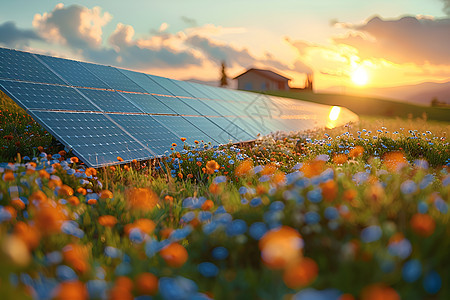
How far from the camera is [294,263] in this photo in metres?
1.91

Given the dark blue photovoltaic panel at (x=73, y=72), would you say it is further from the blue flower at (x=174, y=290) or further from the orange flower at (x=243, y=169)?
the blue flower at (x=174, y=290)

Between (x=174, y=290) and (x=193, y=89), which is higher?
(x=193, y=89)

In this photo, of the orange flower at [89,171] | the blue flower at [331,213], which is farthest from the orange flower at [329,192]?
the orange flower at [89,171]

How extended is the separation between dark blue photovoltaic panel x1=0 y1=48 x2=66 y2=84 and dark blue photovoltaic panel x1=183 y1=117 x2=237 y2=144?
3.71 m

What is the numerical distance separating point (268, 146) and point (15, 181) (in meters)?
6.67

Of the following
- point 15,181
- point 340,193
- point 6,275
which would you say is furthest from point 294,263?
point 15,181

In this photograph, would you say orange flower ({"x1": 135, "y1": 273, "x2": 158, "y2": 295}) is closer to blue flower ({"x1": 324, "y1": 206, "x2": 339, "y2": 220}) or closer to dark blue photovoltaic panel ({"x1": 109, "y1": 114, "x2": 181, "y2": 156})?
blue flower ({"x1": 324, "y1": 206, "x2": 339, "y2": 220})

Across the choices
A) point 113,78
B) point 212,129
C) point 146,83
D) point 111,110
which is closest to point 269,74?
point 146,83

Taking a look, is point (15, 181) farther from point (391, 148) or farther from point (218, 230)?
point (391, 148)

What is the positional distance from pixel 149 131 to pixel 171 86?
18.8 feet

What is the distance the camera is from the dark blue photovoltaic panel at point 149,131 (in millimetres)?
7674

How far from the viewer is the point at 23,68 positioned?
27.0 feet

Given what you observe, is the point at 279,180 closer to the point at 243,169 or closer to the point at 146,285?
the point at 146,285

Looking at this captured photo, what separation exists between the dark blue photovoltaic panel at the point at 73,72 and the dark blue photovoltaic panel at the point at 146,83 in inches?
72.2
